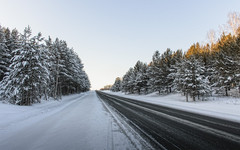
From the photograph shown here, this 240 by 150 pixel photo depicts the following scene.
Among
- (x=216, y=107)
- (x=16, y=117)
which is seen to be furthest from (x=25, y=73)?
(x=216, y=107)

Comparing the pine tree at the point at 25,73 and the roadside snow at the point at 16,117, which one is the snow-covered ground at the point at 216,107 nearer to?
the roadside snow at the point at 16,117

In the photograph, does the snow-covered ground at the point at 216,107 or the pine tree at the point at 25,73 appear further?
the pine tree at the point at 25,73

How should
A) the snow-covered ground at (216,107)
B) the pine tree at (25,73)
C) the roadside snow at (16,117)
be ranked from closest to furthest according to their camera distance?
the roadside snow at (16,117)
the snow-covered ground at (216,107)
the pine tree at (25,73)

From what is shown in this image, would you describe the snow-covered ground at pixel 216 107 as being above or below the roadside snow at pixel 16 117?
below

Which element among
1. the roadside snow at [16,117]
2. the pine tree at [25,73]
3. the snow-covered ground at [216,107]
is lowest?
the snow-covered ground at [216,107]

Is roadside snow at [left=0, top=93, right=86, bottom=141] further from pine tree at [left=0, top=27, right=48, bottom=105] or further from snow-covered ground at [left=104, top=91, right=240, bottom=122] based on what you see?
snow-covered ground at [left=104, top=91, right=240, bottom=122]

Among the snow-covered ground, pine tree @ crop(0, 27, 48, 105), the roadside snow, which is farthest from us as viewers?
pine tree @ crop(0, 27, 48, 105)

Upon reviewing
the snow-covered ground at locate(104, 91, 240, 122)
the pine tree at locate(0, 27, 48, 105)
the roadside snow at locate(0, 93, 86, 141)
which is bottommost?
the snow-covered ground at locate(104, 91, 240, 122)

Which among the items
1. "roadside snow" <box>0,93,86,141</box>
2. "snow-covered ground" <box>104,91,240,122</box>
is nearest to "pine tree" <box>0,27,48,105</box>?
"roadside snow" <box>0,93,86,141</box>

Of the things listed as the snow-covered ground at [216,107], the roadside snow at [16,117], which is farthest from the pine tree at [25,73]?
the snow-covered ground at [216,107]

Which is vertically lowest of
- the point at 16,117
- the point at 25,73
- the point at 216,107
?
the point at 216,107

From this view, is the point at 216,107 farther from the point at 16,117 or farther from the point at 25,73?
the point at 25,73

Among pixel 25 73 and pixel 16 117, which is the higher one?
pixel 25 73

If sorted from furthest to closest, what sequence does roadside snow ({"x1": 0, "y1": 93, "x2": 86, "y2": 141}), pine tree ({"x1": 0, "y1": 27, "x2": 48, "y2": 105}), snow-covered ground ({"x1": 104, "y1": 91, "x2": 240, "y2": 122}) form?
pine tree ({"x1": 0, "y1": 27, "x2": 48, "y2": 105}), snow-covered ground ({"x1": 104, "y1": 91, "x2": 240, "y2": 122}), roadside snow ({"x1": 0, "y1": 93, "x2": 86, "y2": 141})
